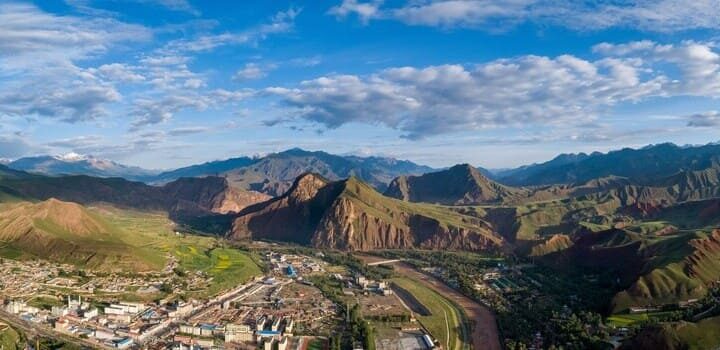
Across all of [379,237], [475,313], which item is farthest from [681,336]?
[379,237]

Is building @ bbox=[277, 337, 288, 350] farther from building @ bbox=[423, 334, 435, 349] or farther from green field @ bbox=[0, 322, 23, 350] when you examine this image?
green field @ bbox=[0, 322, 23, 350]

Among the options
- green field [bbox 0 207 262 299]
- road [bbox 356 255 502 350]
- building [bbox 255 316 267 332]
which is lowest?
road [bbox 356 255 502 350]

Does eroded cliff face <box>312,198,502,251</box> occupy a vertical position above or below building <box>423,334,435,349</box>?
above

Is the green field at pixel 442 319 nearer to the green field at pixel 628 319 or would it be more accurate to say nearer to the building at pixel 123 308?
the green field at pixel 628 319

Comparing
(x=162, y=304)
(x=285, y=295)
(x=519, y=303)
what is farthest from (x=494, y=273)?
(x=162, y=304)

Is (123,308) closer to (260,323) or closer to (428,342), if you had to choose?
(260,323)

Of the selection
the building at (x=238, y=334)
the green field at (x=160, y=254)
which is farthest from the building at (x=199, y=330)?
the green field at (x=160, y=254)

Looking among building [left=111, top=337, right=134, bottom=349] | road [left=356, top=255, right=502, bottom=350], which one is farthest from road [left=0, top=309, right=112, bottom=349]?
road [left=356, top=255, right=502, bottom=350]
